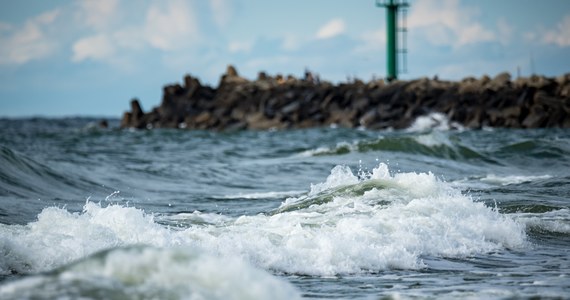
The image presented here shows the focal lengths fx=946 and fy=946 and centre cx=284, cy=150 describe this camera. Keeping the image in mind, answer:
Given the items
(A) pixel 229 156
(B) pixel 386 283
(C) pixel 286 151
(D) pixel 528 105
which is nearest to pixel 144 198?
(B) pixel 386 283

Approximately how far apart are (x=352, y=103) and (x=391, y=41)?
14.7ft

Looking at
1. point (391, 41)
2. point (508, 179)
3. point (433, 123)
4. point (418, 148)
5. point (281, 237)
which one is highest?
point (391, 41)

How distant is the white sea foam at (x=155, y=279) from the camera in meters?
4.85

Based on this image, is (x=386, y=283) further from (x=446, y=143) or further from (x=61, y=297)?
(x=446, y=143)

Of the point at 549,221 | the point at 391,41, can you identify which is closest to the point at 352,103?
the point at 391,41

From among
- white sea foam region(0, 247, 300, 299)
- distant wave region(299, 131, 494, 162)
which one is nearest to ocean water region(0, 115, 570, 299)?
white sea foam region(0, 247, 300, 299)

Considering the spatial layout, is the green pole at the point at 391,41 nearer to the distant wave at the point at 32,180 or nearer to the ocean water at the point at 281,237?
the ocean water at the point at 281,237

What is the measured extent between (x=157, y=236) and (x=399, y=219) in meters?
2.41

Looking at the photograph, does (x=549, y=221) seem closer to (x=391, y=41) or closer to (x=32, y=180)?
(x=32, y=180)

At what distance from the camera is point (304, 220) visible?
9.39 meters

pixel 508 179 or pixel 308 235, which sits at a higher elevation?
pixel 508 179

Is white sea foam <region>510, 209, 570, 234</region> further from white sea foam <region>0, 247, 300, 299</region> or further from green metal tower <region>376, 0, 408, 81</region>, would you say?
green metal tower <region>376, 0, 408, 81</region>

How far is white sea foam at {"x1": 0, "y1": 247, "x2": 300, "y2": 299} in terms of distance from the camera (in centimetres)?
485

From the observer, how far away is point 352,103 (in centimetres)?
5334
